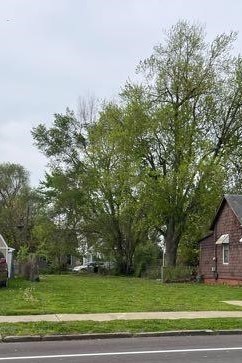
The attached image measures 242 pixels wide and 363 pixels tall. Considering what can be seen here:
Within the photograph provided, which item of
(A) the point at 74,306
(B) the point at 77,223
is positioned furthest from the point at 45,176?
(A) the point at 74,306

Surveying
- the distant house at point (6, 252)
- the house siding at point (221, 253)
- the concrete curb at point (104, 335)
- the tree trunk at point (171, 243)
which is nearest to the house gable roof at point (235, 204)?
the house siding at point (221, 253)

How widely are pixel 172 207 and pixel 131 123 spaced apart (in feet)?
23.2

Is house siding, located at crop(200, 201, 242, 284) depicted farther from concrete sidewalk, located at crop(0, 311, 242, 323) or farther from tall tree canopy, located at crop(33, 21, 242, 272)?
concrete sidewalk, located at crop(0, 311, 242, 323)

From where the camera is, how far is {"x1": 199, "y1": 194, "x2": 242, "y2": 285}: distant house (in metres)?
34.9

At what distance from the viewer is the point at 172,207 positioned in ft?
141

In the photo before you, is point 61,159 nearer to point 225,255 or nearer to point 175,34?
point 175,34

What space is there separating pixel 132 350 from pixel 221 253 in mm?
28193

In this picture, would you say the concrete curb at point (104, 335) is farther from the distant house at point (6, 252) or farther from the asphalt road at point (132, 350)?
the distant house at point (6, 252)

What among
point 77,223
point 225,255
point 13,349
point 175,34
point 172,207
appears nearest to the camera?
point 13,349

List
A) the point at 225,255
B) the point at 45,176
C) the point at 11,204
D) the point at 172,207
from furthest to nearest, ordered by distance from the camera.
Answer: the point at 11,204 → the point at 45,176 → the point at 172,207 → the point at 225,255

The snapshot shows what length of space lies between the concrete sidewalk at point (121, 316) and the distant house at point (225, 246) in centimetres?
1884

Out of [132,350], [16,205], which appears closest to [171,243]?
[16,205]

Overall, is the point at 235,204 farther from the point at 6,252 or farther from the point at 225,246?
the point at 6,252

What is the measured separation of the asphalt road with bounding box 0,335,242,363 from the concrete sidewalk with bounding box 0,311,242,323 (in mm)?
2492
